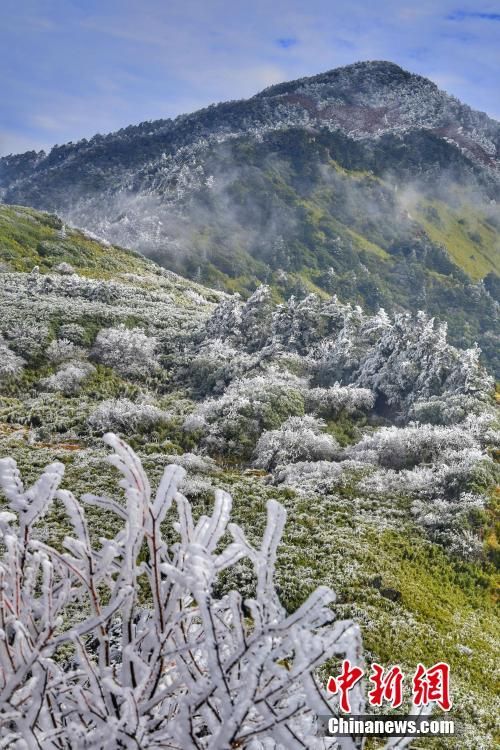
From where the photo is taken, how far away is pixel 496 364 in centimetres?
11106

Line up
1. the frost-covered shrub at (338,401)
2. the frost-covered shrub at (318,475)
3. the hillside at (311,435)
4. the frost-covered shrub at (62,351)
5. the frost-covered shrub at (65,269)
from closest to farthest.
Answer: the hillside at (311,435)
the frost-covered shrub at (318,475)
the frost-covered shrub at (338,401)
the frost-covered shrub at (62,351)
the frost-covered shrub at (65,269)

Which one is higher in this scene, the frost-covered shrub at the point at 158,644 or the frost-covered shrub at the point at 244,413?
the frost-covered shrub at the point at 158,644

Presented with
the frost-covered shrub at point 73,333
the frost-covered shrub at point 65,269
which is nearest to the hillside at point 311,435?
the frost-covered shrub at point 73,333

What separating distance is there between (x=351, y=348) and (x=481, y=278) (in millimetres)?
122448

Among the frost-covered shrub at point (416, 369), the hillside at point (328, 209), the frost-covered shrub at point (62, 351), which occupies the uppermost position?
the hillside at point (328, 209)

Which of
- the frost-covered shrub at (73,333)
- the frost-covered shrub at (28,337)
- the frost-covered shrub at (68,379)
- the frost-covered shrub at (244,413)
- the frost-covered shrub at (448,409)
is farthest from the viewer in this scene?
the frost-covered shrub at (73,333)

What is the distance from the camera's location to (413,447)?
20531 millimetres

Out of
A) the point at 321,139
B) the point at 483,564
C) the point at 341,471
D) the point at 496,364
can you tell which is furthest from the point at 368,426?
the point at 321,139

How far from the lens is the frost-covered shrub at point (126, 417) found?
2306 centimetres

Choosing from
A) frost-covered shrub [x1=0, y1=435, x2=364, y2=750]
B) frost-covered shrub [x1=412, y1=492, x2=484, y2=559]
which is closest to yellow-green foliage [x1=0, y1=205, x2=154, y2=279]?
frost-covered shrub [x1=412, y1=492, x2=484, y2=559]

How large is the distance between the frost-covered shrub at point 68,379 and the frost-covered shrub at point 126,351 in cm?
197

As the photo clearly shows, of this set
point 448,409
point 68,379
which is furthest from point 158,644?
point 68,379

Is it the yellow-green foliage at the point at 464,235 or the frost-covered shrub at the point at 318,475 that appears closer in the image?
the frost-covered shrub at the point at 318,475

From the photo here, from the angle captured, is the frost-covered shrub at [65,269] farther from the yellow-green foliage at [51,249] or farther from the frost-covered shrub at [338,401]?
the frost-covered shrub at [338,401]
